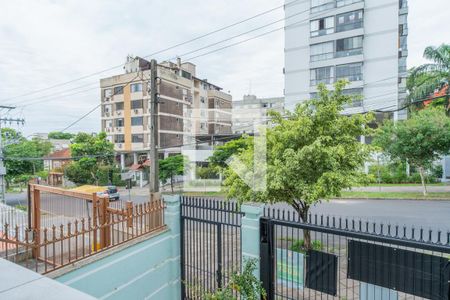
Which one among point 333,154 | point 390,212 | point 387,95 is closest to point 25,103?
point 333,154

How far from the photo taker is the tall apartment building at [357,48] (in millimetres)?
27219

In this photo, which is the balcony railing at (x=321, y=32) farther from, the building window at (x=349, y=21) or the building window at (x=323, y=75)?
the building window at (x=323, y=75)

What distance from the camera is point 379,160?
2531cm

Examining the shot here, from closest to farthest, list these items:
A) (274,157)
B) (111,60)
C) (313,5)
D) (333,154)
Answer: (333,154) → (274,157) → (111,60) → (313,5)

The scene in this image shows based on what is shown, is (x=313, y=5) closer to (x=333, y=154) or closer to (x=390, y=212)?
(x=390, y=212)

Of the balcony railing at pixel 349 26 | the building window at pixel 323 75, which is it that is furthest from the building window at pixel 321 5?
the building window at pixel 323 75

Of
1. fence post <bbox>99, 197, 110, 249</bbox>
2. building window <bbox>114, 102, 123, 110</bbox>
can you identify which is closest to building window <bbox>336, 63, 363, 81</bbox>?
building window <bbox>114, 102, 123, 110</bbox>

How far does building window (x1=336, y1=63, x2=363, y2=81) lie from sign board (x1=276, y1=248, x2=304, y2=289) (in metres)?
27.5

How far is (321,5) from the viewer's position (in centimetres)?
2931

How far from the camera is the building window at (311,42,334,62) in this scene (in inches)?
1142

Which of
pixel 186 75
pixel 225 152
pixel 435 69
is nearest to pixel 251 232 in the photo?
pixel 225 152

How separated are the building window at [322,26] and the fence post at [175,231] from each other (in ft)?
96.4

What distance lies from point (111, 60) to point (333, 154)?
2021cm

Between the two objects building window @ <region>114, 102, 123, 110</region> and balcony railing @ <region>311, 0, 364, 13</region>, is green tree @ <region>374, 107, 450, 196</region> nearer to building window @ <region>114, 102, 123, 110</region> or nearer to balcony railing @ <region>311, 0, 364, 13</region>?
balcony railing @ <region>311, 0, 364, 13</region>
